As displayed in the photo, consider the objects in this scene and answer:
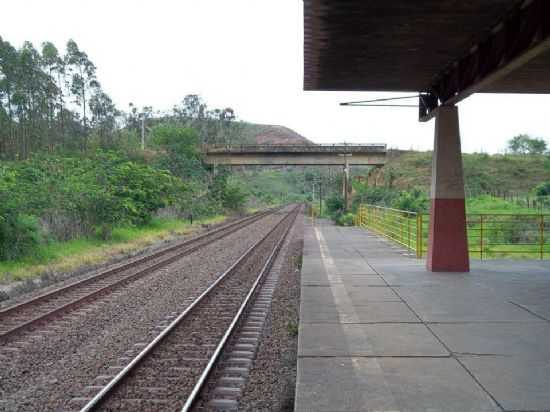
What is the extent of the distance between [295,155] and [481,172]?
23749mm

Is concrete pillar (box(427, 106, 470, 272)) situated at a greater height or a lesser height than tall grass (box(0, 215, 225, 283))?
greater

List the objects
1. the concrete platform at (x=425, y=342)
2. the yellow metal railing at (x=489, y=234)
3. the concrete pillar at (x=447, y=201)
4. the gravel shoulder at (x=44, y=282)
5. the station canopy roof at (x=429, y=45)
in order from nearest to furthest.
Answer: the concrete platform at (x=425, y=342) < the station canopy roof at (x=429, y=45) < the gravel shoulder at (x=44, y=282) < the concrete pillar at (x=447, y=201) < the yellow metal railing at (x=489, y=234)

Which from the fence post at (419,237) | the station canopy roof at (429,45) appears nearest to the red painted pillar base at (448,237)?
the station canopy roof at (429,45)

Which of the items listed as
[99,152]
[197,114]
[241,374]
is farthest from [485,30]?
[197,114]

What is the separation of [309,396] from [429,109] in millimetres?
10010

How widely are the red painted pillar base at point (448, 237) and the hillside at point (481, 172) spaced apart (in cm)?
4662

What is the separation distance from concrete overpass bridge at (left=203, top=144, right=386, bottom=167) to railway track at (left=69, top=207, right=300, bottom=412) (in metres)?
46.8

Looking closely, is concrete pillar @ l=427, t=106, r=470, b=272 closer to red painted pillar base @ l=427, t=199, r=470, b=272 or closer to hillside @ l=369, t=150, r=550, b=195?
red painted pillar base @ l=427, t=199, r=470, b=272

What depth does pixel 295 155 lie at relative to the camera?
2356 inches

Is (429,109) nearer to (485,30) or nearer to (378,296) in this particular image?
(485,30)

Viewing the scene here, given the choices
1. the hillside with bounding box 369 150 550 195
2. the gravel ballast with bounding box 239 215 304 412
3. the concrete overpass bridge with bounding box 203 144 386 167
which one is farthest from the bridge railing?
the gravel ballast with bounding box 239 215 304 412

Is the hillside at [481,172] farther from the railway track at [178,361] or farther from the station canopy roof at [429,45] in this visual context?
the railway track at [178,361]

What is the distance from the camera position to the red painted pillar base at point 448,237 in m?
13.0

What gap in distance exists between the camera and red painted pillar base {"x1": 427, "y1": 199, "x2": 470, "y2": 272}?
12992 mm
